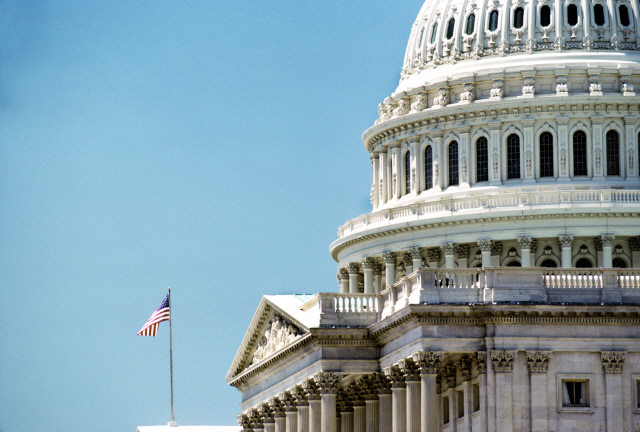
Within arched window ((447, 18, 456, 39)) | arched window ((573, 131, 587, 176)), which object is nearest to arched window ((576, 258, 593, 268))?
arched window ((573, 131, 587, 176))

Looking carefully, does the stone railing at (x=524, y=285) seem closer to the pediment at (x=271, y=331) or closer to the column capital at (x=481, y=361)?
the column capital at (x=481, y=361)

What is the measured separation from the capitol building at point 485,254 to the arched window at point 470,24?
211 millimetres

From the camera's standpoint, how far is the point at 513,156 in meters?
131

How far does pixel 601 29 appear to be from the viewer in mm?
133625

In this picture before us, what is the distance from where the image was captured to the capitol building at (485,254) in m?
97.9

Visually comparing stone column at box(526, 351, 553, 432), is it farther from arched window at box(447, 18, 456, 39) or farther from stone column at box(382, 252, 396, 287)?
arched window at box(447, 18, 456, 39)

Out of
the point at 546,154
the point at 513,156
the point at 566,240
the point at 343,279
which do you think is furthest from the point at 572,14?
the point at 343,279

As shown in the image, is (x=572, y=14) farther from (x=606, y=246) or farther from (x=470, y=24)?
(x=606, y=246)

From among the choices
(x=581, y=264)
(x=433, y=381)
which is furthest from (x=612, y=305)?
(x=581, y=264)

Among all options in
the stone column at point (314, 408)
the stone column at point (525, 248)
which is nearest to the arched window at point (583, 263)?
the stone column at point (525, 248)

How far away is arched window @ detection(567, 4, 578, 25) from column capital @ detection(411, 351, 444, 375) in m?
40.8

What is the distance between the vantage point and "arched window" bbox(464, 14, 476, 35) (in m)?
136

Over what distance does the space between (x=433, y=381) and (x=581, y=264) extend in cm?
2835

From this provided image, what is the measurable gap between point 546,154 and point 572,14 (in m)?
10.4
